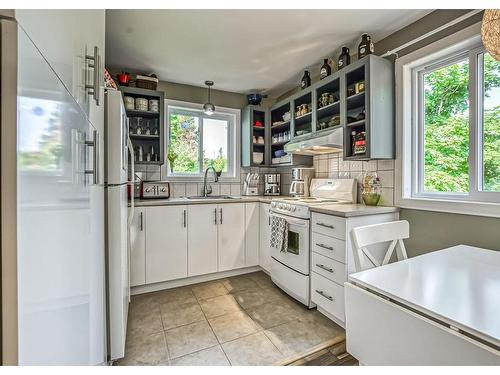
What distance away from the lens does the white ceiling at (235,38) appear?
194 centimetres

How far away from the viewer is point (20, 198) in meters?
0.42

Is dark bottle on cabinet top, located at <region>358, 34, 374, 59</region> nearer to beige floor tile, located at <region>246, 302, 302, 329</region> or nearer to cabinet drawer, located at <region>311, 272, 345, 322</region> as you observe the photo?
cabinet drawer, located at <region>311, 272, 345, 322</region>

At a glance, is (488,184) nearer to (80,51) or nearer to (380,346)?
(380,346)

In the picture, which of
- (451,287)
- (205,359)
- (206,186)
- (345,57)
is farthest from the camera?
(206,186)

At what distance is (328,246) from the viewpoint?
2.00m

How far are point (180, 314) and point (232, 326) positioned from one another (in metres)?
0.49

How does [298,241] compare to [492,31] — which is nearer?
[492,31]

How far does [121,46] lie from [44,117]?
2.32m

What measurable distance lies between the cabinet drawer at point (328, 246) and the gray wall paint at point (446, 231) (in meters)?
0.67

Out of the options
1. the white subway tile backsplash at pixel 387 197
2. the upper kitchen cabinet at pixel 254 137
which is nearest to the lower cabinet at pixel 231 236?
the upper kitchen cabinet at pixel 254 137

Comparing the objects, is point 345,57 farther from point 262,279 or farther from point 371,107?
point 262,279

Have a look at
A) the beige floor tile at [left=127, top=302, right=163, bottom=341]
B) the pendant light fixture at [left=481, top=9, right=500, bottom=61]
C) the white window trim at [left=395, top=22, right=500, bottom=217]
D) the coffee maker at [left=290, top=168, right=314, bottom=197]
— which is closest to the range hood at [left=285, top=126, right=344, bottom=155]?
the coffee maker at [left=290, top=168, right=314, bottom=197]

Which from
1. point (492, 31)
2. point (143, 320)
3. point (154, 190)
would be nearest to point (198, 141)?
point (154, 190)

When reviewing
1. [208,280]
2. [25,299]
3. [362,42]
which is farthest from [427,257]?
[208,280]
